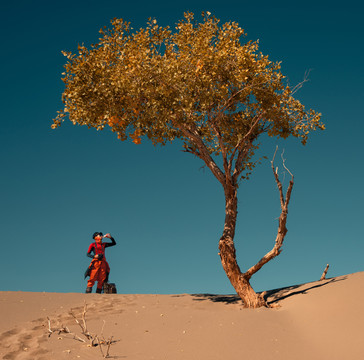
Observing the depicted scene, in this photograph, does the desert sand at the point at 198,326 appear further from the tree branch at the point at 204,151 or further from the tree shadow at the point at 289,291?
the tree branch at the point at 204,151

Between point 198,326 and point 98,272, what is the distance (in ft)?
27.8

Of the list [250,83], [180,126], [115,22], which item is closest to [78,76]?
[115,22]

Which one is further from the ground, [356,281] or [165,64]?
[165,64]

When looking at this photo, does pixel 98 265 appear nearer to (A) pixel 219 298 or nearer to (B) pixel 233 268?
(A) pixel 219 298

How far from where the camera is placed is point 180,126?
58.2ft

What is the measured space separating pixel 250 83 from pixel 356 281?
29.2 feet

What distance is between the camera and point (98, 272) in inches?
800

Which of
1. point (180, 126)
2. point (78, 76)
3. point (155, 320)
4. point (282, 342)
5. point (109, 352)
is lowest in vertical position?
point (282, 342)

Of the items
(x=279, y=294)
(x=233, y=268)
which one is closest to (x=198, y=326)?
(x=233, y=268)

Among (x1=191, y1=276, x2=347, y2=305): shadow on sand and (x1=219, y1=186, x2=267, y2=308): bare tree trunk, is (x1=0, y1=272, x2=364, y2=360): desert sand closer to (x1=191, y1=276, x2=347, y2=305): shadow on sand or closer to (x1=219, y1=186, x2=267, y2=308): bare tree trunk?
(x1=191, y1=276, x2=347, y2=305): shadow on sand

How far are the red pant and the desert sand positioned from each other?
265 centimetres

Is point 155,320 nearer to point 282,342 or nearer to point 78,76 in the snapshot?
point 282,342

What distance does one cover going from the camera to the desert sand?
11180 mm

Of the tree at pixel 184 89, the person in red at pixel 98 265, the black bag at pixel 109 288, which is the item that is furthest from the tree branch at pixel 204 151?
the black bag at pixel 109 288
